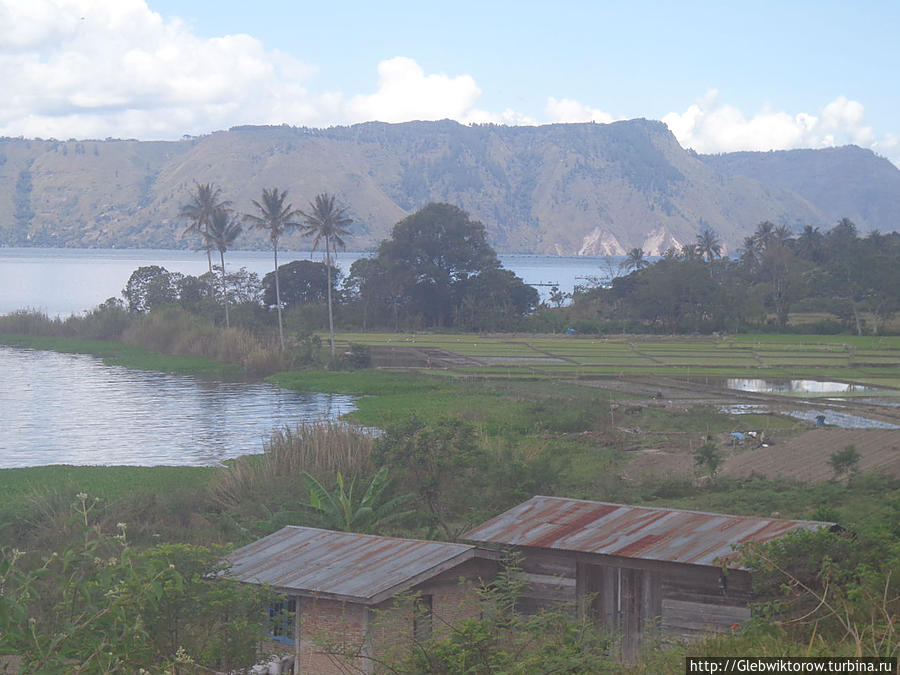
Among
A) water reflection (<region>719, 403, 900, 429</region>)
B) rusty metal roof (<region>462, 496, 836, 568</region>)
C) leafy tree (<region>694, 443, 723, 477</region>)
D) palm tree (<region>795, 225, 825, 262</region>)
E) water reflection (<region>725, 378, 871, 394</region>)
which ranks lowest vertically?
water reflection (<region>719, 403, 900, 429</region>)

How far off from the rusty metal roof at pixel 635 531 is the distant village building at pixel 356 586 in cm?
65

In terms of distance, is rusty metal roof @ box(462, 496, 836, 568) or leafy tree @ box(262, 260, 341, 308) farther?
leafy tree @ box(262, 260, 341, 308)

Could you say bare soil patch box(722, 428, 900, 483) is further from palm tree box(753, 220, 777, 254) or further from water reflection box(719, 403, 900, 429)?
palm tree box(753, 220, 777, 254)

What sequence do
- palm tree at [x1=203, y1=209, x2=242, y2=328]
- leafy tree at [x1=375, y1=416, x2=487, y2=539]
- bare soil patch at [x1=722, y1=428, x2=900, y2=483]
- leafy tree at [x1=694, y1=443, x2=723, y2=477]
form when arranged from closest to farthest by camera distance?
leafy tree at [x1=375, y1=416, x2=487, y2=539], leafy tree at [x1=694, y1=443, x2=723, y2=477], bare soil patch at [x1=722, y1=428, x2=900, y2=483], palm tree at [x1=203, y1=209, x2=242, y2=328]

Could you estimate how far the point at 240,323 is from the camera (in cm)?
6506

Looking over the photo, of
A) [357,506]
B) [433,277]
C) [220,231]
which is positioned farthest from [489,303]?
[357,506]

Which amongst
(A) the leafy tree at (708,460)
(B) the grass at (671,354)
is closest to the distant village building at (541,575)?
(A) the leafy tree at (708,460)

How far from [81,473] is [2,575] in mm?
22426

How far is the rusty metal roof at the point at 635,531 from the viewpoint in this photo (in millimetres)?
11219

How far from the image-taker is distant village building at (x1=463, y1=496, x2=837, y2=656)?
430 inches

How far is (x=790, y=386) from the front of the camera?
45.8 metres

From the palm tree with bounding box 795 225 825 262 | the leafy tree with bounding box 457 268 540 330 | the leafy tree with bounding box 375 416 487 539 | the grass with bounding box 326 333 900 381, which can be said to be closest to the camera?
the leafy tree with bounding box 375 416 487 539

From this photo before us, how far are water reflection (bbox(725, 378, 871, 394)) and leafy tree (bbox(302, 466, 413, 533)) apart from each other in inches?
1102

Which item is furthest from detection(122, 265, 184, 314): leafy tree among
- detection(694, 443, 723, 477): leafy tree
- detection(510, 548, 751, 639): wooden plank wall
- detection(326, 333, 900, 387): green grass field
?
detection(510, 548, 751, 639): wooden plank wall
